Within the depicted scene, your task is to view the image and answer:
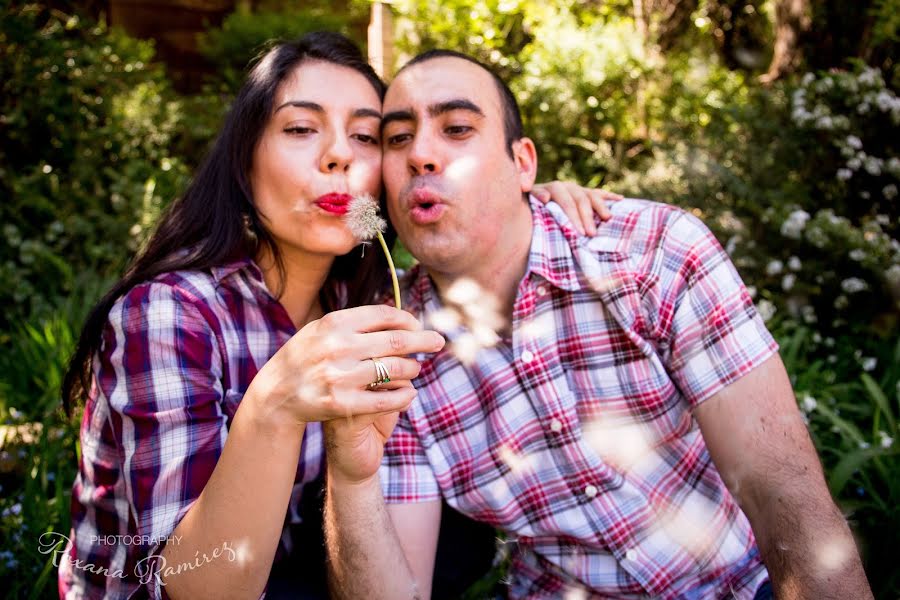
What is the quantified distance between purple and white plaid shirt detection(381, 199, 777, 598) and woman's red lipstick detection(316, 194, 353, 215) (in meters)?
0.62

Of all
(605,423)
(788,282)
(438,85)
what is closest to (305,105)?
(438,85)

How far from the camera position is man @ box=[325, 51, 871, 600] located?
6.85ft

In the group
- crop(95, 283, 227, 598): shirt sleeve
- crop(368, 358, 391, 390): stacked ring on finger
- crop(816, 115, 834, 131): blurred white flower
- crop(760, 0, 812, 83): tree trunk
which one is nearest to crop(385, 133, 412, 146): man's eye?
crop(95, 283, 227, 598): shirt sleeve

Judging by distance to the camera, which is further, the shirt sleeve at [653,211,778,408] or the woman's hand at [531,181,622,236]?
the woman's hand at [531,181,622,236]

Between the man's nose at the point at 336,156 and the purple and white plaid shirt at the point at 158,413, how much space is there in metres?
0.39

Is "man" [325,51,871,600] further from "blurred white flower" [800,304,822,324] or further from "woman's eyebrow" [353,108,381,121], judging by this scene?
"blurred white flower" [800,304,822,324]

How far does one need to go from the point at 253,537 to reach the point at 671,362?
4.26 ft

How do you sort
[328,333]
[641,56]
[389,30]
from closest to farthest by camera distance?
[328,333] → [389,30] → [641,56]

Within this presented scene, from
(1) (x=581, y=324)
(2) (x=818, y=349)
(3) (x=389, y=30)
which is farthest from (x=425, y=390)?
(2) (x=818, y=349)

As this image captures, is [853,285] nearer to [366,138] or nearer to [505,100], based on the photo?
[505,100]

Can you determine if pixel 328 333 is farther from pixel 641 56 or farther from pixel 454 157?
pixel 641 56

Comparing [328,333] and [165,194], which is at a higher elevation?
[328,333]

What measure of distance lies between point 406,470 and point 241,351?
65cm

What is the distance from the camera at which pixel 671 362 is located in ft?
7.23
